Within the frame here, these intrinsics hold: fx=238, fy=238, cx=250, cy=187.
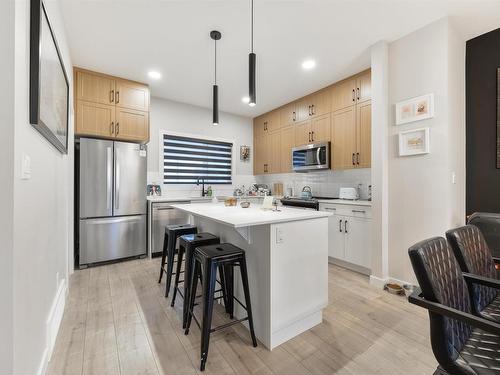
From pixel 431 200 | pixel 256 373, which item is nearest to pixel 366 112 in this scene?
pixel 431 200

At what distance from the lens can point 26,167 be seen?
1152 millimetres

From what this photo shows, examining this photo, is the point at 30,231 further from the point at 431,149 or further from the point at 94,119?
the point at 431,149

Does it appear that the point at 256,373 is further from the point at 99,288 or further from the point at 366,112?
the point at 366,112

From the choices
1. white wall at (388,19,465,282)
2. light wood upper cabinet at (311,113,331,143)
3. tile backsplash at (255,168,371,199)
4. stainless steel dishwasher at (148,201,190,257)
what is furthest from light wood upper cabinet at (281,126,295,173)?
stainless steel dishwasher at (148,201,190,257)

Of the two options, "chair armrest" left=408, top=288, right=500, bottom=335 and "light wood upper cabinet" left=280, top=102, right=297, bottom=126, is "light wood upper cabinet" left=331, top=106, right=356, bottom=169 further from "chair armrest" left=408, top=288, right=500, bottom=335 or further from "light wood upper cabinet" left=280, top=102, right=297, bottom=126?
"chair armrest" left=408, top=288, right=500, bottom=335

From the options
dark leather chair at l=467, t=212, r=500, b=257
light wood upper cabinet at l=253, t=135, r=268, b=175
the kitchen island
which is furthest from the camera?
light wood upper cabinet at l=253, t=135, r=268, b=175

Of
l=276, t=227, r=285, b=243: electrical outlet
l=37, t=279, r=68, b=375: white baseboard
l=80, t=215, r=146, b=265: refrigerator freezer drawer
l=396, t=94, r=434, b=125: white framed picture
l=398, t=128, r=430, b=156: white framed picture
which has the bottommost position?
l=37, t=279, r=68, b=375: white baseboard

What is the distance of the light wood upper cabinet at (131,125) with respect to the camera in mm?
3463

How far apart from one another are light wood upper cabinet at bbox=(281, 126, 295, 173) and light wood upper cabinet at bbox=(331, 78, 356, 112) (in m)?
0.99

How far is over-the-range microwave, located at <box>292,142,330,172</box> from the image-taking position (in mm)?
3816

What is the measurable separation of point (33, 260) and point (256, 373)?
144 centimetres

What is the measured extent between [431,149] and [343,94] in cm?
165

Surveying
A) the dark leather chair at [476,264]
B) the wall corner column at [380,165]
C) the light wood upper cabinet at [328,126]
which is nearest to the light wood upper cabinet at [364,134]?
the light wood upper cabinet at [328,126]

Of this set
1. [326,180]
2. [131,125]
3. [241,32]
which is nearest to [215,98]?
[241,32]
